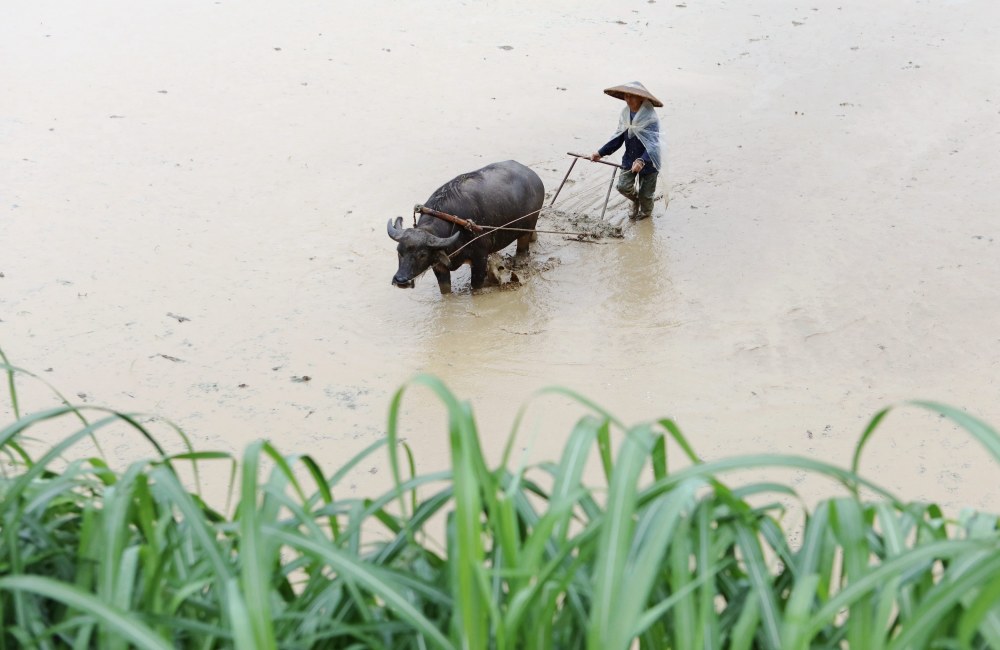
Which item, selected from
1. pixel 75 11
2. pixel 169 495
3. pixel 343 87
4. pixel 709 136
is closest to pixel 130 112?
pixel 343 87

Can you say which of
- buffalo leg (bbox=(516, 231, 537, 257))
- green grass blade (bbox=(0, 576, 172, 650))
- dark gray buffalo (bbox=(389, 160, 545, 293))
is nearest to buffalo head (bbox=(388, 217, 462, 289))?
dark gray buffalo (bbox=(389, 160, 545, 293))

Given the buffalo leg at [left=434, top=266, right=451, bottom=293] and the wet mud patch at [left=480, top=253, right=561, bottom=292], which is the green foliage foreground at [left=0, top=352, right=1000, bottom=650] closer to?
the buffalo leg at [left=434, top=266, right=451, bottom=293]

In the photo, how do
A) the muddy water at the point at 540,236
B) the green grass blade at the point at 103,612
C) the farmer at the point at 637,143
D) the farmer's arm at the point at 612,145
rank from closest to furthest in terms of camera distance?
the green grass blade at the point at 103,612 < the muddy water at the point at 540,236 < the farmer at the point at 637,143 < the farmer's arm at the point at 612,145

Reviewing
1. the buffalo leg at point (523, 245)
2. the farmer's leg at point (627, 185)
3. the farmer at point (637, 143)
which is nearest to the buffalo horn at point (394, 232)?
the buffalo leg at point (523, 245)

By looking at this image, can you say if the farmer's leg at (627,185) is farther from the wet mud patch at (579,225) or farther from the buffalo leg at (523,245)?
the buffalo leg at (523,245)

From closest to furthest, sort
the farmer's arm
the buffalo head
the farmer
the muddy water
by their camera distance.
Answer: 1. the muddy water
2. the buffalo head
3. the farmer
4. the farmer's arm

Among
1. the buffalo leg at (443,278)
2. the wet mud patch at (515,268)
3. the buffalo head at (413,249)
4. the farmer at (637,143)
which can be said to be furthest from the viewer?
the farmer at (637,143)

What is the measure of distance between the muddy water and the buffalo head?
0.70ft

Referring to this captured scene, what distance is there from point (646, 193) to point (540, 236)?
78cm

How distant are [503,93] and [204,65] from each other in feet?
8.58

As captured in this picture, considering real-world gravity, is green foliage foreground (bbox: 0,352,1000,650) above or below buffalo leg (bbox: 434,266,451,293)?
above

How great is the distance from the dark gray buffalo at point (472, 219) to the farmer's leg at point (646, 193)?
738 millimetres

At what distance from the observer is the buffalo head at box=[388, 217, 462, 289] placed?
602 cm

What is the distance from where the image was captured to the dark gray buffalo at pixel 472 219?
6055 mm
